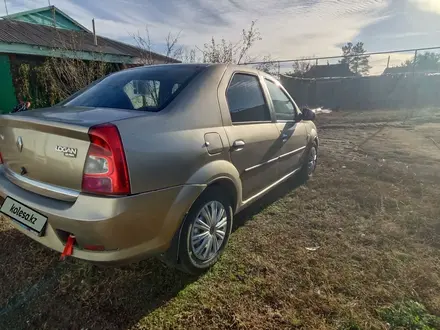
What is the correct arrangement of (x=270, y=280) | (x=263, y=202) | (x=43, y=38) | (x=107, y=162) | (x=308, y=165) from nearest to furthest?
1. (x=107, y=162)
2. (x=270, y=280)
3. (x=263, y=202)
4. (x=308, y=165)
5. (x=43, y=38)

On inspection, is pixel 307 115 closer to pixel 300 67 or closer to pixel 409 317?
pixel 409 317

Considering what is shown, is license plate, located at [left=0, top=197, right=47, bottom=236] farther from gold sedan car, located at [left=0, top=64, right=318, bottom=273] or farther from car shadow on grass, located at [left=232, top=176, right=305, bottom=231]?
car shadow on grass, located at [left=232, top=176, right=305, bottom=231]

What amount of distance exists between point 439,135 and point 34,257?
36.0 ft

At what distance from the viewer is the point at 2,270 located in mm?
2244

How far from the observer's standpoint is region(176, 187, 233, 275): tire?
6.66 ft

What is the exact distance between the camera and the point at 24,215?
1818 millimetres

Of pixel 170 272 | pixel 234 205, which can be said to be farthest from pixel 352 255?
pixel 170 272

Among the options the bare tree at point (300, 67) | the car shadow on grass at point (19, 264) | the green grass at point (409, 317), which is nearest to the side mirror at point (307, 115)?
the green grass at point (409, 317)

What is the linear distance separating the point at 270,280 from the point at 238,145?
1125 millimetres

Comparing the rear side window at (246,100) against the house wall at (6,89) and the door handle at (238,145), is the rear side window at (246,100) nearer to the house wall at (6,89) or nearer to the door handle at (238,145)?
the door handle at (238,145)

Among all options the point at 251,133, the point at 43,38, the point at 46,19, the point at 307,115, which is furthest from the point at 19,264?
the point at 46,19

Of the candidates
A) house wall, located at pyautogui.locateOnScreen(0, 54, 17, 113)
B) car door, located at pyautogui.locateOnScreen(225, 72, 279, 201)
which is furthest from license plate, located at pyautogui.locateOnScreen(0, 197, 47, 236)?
house wall, located at pyautogui.locateOnScreen(0, 54, 17, 113)

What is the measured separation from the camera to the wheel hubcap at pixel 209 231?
214 cm

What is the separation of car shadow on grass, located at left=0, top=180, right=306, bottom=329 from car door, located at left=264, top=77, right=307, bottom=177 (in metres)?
1.83
